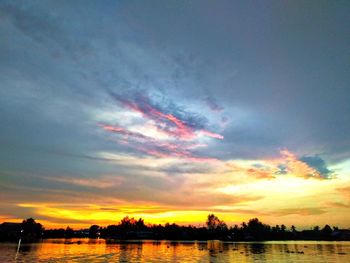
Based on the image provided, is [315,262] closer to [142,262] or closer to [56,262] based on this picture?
[142,262]

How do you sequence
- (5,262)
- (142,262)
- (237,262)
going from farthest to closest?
(237,262) < (142,262) < (5,262)

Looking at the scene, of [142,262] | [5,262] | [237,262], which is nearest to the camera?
[5,262]

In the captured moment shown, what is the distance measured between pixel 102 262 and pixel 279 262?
49.2m

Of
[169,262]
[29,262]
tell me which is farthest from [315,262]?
[29,262]

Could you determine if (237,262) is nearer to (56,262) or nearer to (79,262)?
(79,262)

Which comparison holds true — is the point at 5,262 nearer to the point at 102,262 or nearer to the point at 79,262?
the point at 79,262

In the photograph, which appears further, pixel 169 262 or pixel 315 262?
pixel 315 262

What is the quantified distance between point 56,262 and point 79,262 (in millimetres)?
5471

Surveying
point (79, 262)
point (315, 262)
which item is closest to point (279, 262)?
point (315, 262)

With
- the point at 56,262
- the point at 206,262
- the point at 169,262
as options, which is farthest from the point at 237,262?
the point at 56,262

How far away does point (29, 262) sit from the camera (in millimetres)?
70625

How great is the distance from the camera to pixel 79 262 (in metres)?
73.4

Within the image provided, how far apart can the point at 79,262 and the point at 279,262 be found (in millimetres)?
54827

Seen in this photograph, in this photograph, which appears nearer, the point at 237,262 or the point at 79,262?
the point at 79,262
